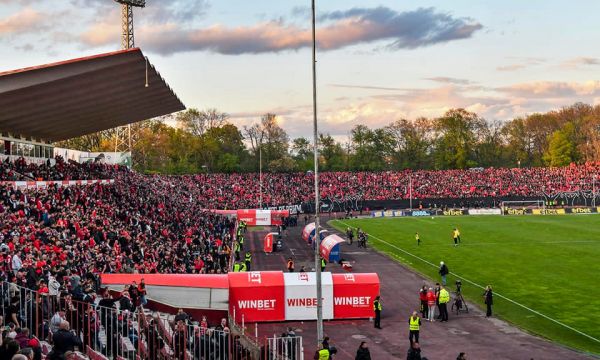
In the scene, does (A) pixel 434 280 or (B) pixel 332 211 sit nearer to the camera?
(A) pixel 434 280

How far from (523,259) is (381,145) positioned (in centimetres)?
9705

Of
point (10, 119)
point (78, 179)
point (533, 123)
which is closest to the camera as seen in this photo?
point (10, 119)

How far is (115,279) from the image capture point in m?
24.1

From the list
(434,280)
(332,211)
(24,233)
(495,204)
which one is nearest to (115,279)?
(24,233)

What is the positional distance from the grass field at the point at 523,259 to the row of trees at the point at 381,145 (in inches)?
2123

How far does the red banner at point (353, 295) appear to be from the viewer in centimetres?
2669

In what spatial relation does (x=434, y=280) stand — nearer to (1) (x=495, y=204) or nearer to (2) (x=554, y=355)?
(2) (x=554, y=355)

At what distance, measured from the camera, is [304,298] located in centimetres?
2645

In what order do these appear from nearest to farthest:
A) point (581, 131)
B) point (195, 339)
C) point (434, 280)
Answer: point (195, 339) → point (434, 280) → point (581, 131)

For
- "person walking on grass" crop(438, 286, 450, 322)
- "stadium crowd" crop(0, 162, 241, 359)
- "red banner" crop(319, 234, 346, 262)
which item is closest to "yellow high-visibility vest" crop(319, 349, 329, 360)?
"stadium crowd" crop(0, 162, 241, 359)

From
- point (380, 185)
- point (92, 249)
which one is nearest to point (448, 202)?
point (380, 185)

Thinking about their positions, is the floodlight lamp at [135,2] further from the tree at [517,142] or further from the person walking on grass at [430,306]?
the tree at [517,142]

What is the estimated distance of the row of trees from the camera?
11956 cm

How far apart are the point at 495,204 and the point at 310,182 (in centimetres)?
2811
